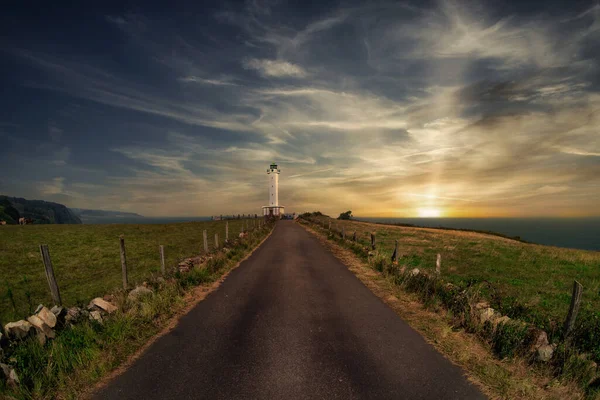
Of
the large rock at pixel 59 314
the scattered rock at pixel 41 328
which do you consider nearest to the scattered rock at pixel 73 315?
the large rock at pixel 59 314

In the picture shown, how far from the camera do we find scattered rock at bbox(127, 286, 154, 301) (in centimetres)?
855

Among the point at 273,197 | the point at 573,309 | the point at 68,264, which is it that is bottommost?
the point at 68,264

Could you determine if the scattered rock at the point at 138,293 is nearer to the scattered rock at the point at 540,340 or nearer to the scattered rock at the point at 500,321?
the scattered rock at the point at 500,321

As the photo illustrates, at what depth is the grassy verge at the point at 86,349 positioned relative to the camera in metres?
4.82

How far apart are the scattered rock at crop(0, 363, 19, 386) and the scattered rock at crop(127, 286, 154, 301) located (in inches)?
141

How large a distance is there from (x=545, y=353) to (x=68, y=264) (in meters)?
25.6

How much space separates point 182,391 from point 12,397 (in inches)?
108

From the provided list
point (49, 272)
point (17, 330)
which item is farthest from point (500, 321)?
point (49, 272)

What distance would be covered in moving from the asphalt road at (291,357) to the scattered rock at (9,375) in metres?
1.53

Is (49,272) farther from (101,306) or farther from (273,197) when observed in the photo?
(273,197)

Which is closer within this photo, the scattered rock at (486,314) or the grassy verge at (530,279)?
the scattered rock at (486,314)

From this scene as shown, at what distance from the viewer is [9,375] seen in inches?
188

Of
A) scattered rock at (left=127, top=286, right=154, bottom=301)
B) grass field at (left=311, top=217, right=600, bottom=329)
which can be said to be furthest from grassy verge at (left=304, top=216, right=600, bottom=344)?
scattered rock at (left=127, top=286, right=154, bottom=301)

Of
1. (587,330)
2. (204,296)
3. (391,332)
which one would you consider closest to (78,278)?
(204,296)
